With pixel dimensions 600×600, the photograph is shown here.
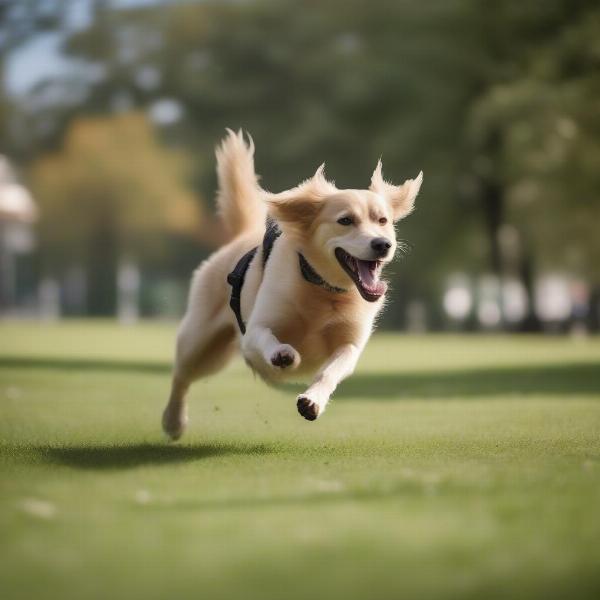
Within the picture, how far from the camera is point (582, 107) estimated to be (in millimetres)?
21031

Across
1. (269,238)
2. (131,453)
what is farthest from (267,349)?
(269,238)

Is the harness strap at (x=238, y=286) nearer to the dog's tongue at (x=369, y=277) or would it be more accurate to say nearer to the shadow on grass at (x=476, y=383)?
the dog's tongue at (x=369, y=277)

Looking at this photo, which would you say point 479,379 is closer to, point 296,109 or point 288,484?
point 288,484

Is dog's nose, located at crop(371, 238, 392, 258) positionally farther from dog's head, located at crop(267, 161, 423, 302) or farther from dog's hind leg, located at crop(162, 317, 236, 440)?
dog's hind leg, located at crop(162, 317, 236, 440)

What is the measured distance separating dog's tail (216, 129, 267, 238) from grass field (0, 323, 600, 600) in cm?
167

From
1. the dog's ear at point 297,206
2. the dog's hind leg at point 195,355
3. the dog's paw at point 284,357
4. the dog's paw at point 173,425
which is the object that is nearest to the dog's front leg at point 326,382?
the dog's paw at point 284,357

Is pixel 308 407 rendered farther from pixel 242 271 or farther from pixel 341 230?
pixel 242 271

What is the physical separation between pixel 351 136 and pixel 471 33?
559 cm

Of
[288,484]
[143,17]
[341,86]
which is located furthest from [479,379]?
[143,17]

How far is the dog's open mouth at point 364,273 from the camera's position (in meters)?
6.70

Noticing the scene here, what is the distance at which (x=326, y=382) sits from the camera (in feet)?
20.6

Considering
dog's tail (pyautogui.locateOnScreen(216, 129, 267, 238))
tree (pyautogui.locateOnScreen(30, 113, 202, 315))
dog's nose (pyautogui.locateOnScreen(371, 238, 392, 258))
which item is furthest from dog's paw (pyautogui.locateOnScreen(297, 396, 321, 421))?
tree (pyautogui.locateOnScreen(30, 113, 202, 315))

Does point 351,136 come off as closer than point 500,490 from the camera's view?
No

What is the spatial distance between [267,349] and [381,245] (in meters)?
0.95
